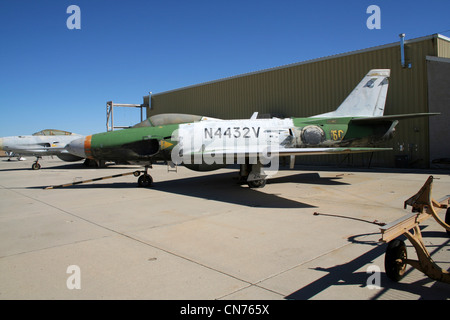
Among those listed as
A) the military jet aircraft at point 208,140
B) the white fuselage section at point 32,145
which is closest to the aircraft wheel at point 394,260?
the military jet aircraft at point 208,140

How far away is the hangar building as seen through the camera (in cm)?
1447

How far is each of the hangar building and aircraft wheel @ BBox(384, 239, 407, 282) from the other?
12.1 metres

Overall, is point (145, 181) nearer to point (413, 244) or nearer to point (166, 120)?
point (166, 120)

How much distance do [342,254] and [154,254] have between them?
2.55m

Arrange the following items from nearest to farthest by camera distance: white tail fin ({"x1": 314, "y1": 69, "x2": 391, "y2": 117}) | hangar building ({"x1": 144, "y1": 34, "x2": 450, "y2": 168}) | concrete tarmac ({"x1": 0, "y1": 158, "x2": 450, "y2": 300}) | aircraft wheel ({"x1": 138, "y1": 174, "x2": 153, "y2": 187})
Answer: concrete tarmac ({"x1": 0, "y1": 158, "x2": 450, "y2": 300})
aircraft wheel ({"x1": 138, "y1": 174, "x2": 153, "y2": 187})
white tail fin ({"x1": 314, "y1": 69, "x2": 391, "y2": 117})
hangar building ({"x1": 144, "y1": 34, "x2": 450, "y2": 168})

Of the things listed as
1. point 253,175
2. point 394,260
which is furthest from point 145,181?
point 394,260

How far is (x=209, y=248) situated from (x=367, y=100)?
10829mm

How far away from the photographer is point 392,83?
1576 cm

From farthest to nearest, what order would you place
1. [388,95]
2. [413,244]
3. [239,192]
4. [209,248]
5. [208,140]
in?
[388,95]
[208,140]
[239,192]
[209,248]
[413,244]

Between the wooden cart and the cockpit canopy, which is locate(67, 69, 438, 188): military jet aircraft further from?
the wooden cart

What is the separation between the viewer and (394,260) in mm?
3166

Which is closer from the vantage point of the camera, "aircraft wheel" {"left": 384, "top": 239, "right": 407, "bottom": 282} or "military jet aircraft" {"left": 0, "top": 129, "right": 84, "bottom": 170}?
"aircraft wheel" {"left": 384, "top": 239, "right": 407, "bottom": 282}

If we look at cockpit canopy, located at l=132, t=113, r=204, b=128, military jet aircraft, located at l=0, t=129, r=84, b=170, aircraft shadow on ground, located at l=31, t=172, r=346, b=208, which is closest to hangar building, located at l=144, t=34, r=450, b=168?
aircraft shadow on ground, located at l=31, t=172, r=346, b=208
